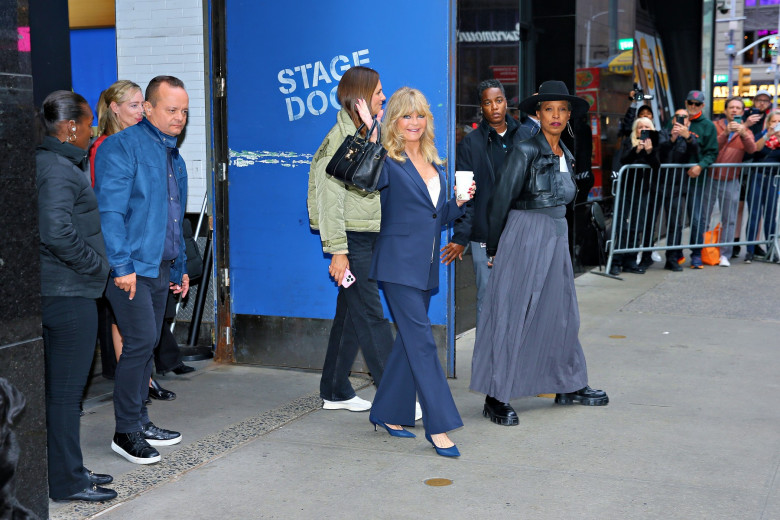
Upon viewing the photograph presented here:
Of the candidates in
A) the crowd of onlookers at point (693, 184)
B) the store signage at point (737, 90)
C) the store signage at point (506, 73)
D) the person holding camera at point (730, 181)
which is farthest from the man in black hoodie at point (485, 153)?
the store signage at point (737, 90)

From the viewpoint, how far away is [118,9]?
7.84m

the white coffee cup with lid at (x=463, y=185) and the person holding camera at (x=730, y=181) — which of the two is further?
the person holding camera at (x=730, y=181)

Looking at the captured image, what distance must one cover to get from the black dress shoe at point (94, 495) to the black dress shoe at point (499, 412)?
7.38 ft

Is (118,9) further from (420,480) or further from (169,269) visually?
(420,480)

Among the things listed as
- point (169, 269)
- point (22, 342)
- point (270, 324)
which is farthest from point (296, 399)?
point (22, 342)

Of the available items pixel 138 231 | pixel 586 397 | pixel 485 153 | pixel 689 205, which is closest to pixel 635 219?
pixel 689 205

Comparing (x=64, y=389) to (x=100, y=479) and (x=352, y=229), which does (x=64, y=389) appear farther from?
(x=352, y=229)

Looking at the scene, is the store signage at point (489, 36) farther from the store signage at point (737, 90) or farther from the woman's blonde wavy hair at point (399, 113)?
the store signage at point (737, 90)

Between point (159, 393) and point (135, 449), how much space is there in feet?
4.34

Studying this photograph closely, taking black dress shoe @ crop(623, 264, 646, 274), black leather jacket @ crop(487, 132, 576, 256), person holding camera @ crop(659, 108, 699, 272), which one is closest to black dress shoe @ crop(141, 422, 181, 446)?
black leather jacket @ crop(487, 132, 576, 256)

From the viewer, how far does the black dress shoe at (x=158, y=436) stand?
16.9ft

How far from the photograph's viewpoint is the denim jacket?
464 centimetres

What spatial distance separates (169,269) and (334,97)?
1.95 meters

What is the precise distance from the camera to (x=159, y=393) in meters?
6.18
